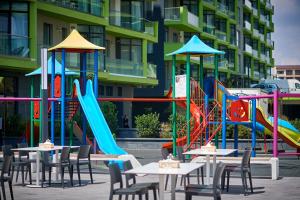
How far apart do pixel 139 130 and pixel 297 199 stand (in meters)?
22.3

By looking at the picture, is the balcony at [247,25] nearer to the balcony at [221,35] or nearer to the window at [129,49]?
the balcony at [221,35]

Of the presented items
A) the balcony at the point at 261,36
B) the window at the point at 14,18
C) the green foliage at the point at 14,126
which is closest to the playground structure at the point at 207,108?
the window at the point at 14,18

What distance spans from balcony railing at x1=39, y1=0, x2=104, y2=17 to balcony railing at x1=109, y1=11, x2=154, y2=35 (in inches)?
119

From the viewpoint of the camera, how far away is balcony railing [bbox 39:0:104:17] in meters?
36.9

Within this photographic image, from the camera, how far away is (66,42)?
74.9 feet

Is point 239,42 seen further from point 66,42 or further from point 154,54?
point 66,42

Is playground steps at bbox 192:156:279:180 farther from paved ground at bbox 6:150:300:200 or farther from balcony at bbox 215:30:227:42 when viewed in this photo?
balcony at bbox 215:30:227:42

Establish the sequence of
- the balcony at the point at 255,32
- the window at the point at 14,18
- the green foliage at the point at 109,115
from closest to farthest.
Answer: the window at the point at 14,18, the green foliage at the point at 109,115, the balcony at the point at 255,32

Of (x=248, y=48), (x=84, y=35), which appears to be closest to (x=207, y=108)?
(x=84, y=35)

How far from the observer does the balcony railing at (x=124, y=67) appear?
42.8m

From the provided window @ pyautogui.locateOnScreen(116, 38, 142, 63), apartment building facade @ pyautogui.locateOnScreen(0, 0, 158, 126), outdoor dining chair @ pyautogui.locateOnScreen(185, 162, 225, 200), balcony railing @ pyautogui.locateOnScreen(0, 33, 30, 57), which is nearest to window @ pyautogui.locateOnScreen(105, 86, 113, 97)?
apartment building facade @ pyautogui.locateOnScreen(0, 0, 158, 126)

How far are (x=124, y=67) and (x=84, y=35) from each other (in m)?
4.67

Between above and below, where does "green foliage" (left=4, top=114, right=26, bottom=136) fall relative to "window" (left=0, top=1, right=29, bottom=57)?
below

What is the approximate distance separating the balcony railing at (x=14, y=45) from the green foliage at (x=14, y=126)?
12.7 feet
